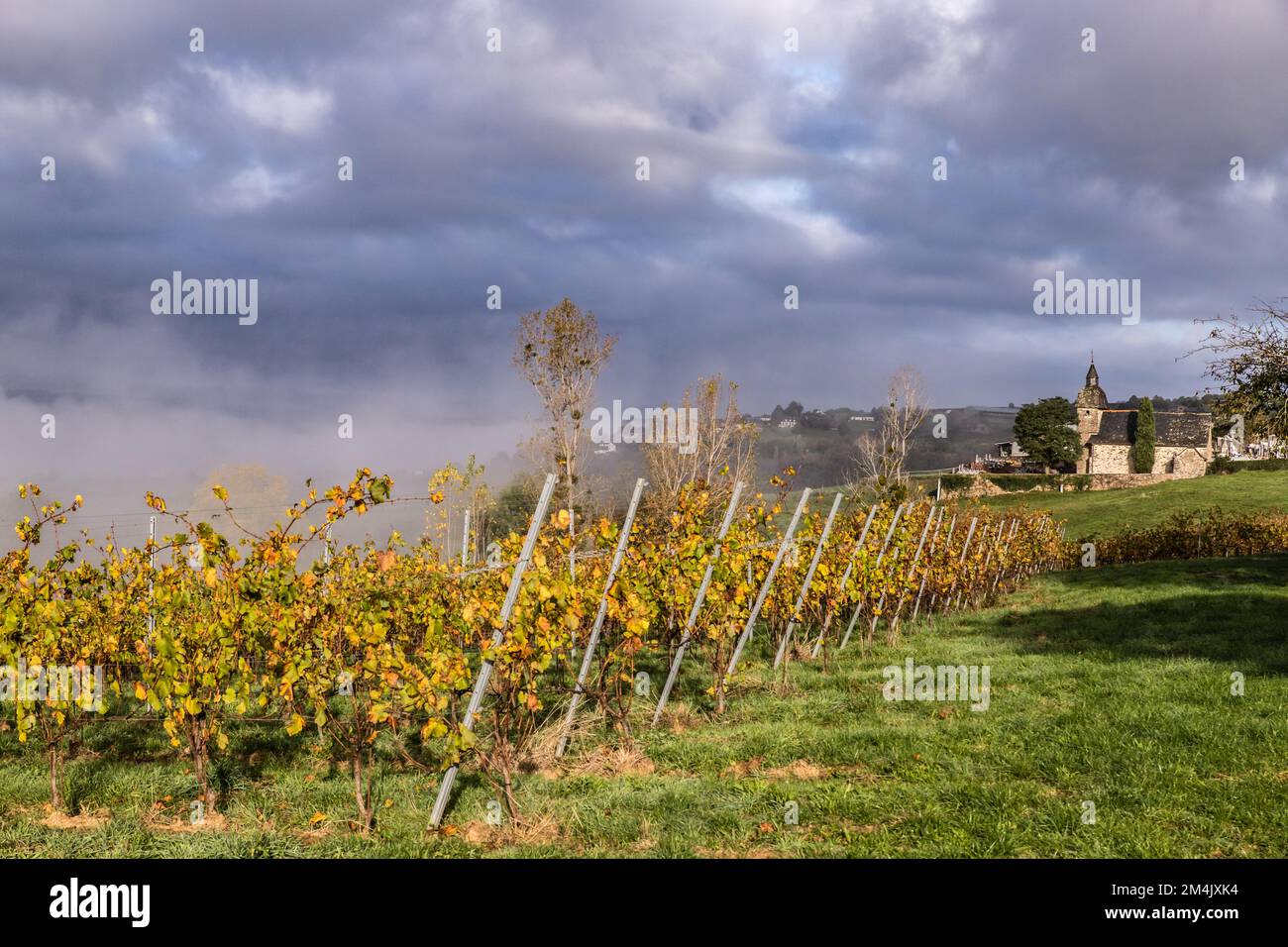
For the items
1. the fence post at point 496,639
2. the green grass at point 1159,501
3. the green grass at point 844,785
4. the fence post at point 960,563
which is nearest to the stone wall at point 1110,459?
the green grass at point 1159,501

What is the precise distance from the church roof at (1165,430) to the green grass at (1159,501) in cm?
2084

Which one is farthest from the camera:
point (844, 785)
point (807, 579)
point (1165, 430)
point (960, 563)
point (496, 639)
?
point (1165, 430)

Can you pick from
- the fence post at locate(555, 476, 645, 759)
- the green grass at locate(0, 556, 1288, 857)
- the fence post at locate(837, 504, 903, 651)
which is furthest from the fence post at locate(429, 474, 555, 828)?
the fence post at locate(837, 504, 903, 651)

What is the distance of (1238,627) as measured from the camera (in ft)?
47.2

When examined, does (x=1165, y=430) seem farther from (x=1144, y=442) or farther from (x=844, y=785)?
(x=844, y=785)

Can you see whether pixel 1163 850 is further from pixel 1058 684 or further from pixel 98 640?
pixel 98 640

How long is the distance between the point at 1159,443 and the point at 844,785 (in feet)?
279

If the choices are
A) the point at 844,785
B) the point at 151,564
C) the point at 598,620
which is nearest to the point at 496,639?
the point at 598,620

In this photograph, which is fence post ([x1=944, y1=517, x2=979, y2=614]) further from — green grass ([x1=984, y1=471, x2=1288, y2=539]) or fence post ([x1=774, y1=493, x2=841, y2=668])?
green grass ([x1=984, y1=471, x2=1288, y2=539])

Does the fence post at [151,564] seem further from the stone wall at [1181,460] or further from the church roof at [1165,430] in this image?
the church roof at [1165,430]

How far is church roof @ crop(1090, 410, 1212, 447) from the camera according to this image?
264 feet

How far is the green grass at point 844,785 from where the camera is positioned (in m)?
5.66

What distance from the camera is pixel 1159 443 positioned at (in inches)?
3191
